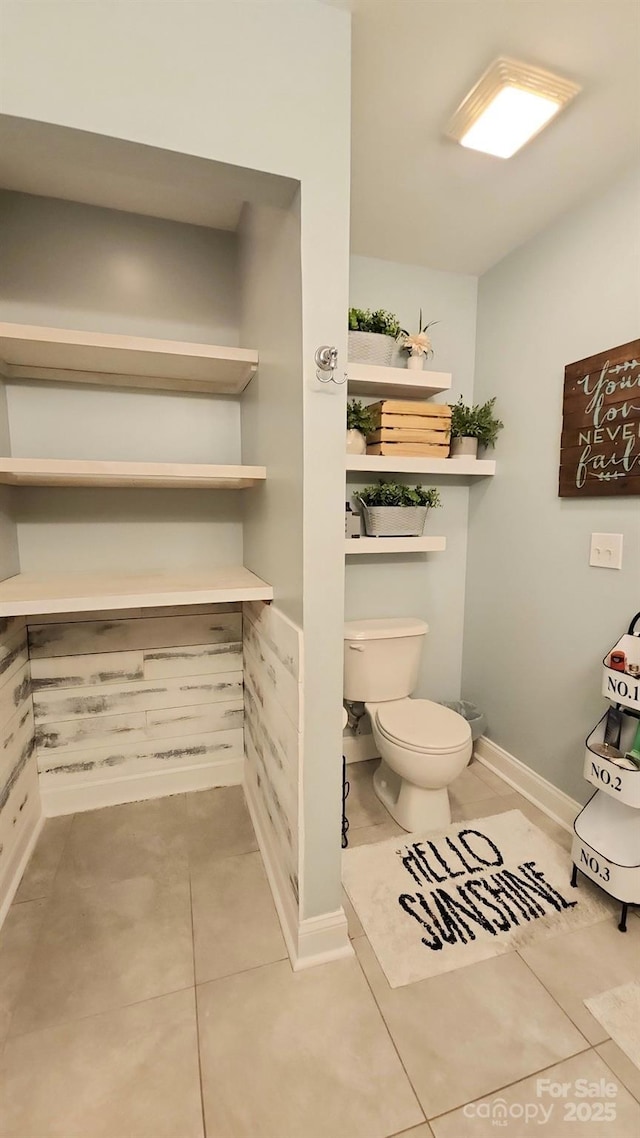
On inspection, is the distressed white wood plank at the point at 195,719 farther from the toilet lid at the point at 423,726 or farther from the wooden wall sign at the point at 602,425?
the wooden wall sign at the point at 602,425

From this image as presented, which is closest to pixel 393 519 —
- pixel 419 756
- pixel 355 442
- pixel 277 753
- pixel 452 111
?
pixel 355 442

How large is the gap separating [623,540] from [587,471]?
0.94ft

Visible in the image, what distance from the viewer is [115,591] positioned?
1444 mm

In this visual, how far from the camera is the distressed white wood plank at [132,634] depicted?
6.06 ft

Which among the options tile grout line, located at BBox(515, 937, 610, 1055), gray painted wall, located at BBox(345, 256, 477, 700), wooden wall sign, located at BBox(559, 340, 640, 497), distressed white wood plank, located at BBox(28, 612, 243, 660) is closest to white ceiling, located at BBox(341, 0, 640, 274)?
gray painted wall, located at BBox(345, 256, 477, 700)

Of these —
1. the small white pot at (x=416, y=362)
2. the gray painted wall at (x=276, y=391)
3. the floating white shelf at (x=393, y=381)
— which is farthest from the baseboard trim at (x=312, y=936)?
the small white pot at (x=416, y=362)

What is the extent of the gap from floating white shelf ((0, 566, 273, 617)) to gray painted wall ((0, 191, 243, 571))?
159 mm

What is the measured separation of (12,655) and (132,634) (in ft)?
1.39

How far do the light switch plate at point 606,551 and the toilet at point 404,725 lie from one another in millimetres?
753

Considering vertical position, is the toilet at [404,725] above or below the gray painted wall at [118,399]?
below

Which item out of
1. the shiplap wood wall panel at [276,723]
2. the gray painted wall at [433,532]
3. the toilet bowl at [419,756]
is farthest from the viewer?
the gray painted wall at [433,532]

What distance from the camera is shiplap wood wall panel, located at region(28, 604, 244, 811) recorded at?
6.15 ft

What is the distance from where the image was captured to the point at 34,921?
1.45 meters

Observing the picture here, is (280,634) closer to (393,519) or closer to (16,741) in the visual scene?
(393,519)
